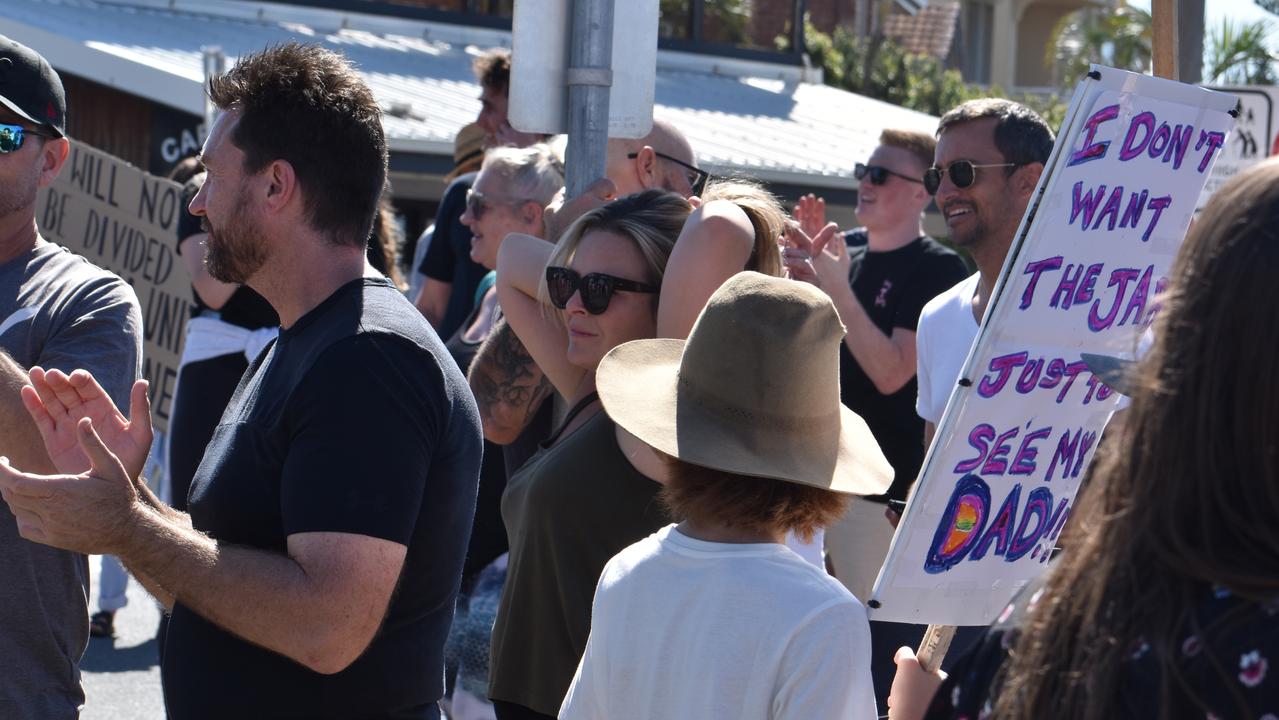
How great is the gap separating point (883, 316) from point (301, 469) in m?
3.11

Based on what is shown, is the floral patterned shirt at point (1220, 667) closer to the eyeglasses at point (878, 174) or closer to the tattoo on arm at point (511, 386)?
the tattoo on arm at point (511, 386)

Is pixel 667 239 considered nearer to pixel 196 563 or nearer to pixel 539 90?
pixel 539 90

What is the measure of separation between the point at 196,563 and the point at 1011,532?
4.35 ft

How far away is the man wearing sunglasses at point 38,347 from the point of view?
114 inches

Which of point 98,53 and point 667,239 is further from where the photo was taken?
point 98,53

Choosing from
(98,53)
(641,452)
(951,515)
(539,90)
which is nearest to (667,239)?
(641,452)

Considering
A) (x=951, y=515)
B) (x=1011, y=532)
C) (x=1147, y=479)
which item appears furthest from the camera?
(x=1011, y=532)

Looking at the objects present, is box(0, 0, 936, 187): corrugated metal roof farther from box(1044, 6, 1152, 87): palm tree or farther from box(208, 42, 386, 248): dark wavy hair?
box(1044, 6, 1152, 87): palm tree

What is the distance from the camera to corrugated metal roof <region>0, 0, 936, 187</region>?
36.1 ft

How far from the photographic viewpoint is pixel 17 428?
9.29 feet

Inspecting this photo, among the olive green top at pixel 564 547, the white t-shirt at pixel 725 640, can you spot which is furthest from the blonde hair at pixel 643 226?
the white t-shirt at pixel 725 640

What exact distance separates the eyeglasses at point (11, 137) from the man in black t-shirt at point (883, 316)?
7.54ft

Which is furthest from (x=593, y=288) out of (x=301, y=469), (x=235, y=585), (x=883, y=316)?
(x=883, y=316)

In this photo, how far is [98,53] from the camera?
11.0 m
